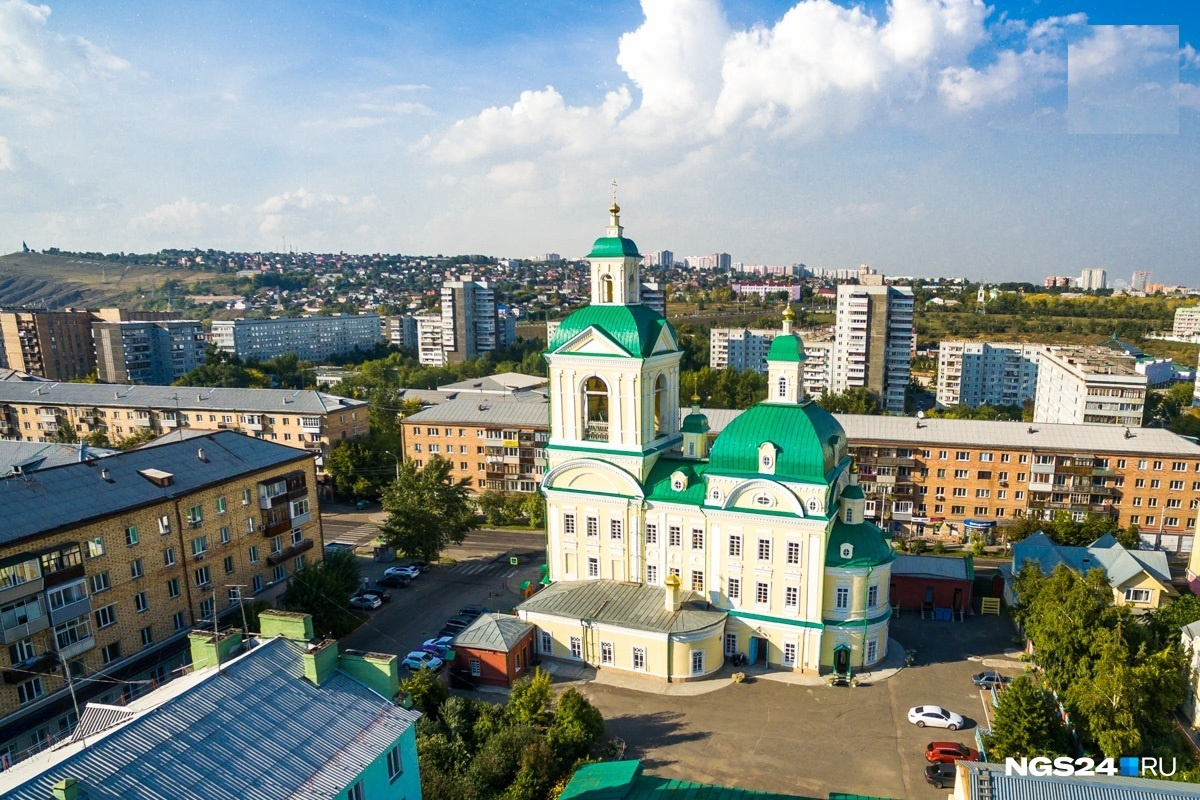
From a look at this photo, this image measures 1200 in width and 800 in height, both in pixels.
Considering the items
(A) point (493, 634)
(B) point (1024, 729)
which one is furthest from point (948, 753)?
(A) point (493, 634)

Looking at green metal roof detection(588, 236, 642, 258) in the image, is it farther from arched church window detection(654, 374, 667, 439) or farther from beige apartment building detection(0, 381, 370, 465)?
beige apartment building detection(0, 381, 370, 465)

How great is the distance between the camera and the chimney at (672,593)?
37219mm

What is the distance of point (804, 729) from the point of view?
3231 centimetres

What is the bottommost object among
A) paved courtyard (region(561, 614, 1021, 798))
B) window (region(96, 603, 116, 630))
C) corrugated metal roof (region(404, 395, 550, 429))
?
paved courtyard (region(561, 614, 1021, 798))

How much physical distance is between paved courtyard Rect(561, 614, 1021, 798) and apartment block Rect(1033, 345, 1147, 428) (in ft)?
157

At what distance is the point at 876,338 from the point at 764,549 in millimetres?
78572

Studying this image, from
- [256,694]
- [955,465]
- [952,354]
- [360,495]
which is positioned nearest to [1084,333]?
[952,354]

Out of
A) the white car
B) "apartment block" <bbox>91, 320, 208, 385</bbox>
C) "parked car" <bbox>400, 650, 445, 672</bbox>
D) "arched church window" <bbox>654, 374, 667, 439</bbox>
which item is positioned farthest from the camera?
"apartment block" <bbox>91, 320, 208, 385</bbox>

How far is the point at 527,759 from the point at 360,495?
47.4 metres

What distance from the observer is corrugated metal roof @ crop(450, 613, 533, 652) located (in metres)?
36.2

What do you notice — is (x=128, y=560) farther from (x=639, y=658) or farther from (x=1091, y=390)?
(x=1091, y=390)

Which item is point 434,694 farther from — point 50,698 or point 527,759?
point 50,698

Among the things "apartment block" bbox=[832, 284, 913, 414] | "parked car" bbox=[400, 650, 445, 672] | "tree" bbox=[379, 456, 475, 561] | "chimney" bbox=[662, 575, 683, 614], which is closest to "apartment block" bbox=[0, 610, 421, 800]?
"parked car" bbox=[400, 650, 445, 672]

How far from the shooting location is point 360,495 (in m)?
68.4
